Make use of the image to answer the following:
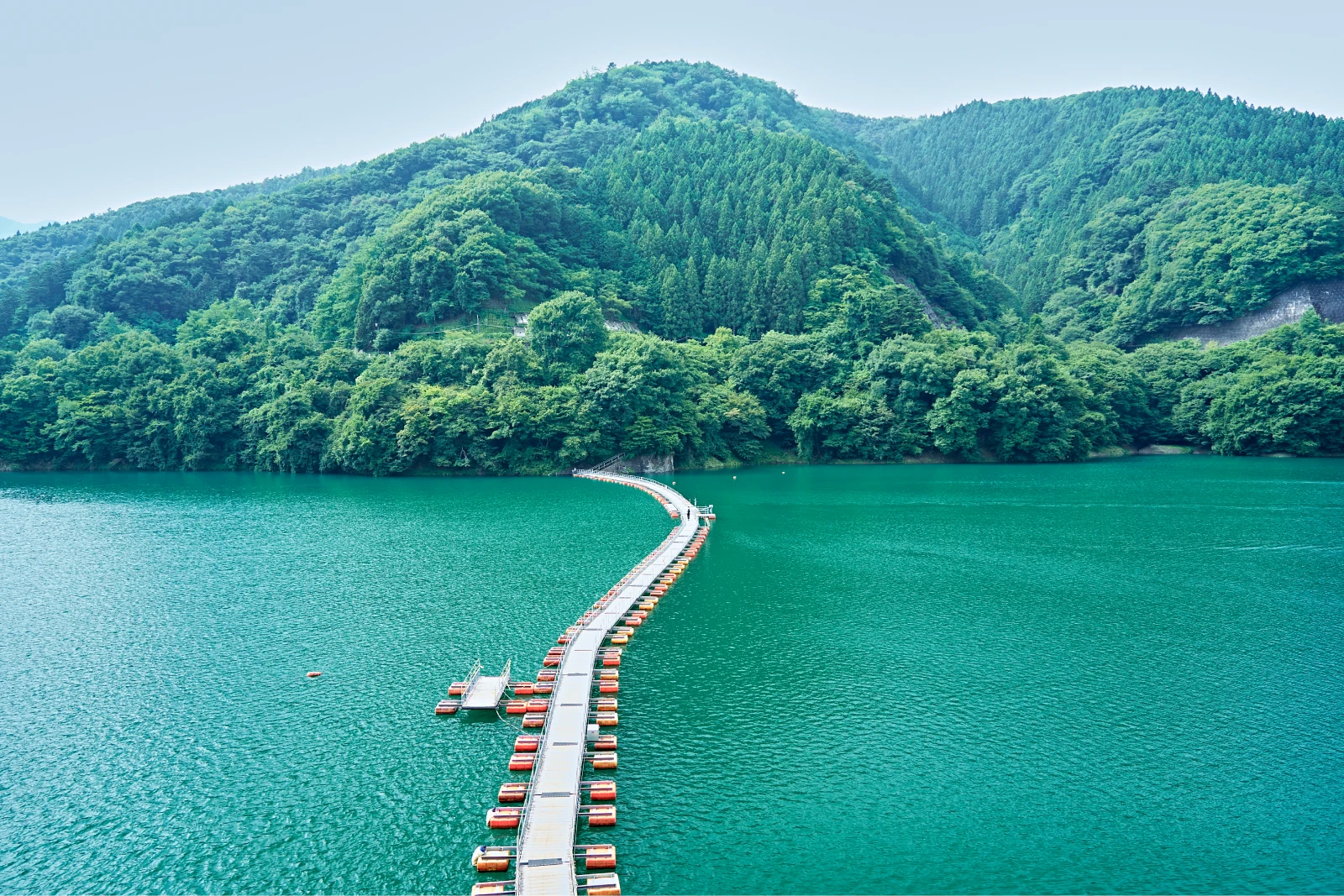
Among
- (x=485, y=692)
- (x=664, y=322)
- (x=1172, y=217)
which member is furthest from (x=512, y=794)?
(x=1172, y=217)

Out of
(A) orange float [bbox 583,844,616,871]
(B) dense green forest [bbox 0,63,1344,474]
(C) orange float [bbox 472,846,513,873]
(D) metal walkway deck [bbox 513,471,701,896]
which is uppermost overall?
(B) dense green forest [bbox 0,63,1344,474]

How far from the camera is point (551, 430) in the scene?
86312 mm

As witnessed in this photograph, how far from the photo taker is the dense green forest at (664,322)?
300 ft

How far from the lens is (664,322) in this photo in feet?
370

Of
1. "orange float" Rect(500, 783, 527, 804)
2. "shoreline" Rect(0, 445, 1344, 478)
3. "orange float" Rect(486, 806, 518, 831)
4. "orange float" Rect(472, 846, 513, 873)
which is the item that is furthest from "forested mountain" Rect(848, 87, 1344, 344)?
"orange float" Rect(472, 846, 513, 873)

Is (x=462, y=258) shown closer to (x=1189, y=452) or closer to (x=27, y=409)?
(x=27, y=409)

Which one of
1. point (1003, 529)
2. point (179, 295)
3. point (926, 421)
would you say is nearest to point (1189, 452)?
point (926, 421)

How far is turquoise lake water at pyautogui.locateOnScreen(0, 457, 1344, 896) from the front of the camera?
18875mm

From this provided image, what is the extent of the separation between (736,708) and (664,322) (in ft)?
295

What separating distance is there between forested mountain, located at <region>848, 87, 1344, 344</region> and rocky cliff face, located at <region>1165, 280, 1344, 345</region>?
160 centimetres

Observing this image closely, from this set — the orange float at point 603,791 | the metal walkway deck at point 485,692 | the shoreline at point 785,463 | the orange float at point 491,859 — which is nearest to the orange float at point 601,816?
the orange float at point 603,791

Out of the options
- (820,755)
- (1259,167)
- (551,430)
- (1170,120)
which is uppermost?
(1170,120)

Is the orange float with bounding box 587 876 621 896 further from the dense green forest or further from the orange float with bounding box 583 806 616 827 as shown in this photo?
the dense green forest

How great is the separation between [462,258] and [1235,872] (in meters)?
98.0
